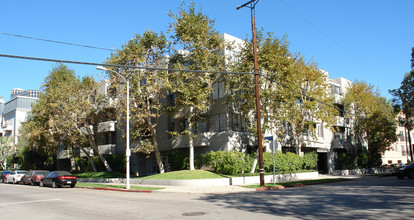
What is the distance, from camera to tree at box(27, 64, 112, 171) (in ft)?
108

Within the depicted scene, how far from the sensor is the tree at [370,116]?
39.2 m

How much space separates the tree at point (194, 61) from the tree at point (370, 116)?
1983 centimetres

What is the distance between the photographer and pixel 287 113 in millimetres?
29109

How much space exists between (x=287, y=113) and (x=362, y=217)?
66.9 ft

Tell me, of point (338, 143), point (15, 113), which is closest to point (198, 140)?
point (338, 143)

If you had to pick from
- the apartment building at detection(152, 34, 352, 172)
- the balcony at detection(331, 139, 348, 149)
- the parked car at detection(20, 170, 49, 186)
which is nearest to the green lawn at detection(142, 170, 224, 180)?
the apartment building at detection(152, 34, 352, 172)

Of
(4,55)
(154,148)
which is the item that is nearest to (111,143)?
(154,148)

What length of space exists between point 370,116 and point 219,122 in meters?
21.2

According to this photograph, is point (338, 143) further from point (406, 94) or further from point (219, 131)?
point (219, 131)

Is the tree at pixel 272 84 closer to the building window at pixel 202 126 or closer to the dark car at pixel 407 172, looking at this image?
the building window at pixel 202 126

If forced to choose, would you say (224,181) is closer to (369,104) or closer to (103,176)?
(103,176)

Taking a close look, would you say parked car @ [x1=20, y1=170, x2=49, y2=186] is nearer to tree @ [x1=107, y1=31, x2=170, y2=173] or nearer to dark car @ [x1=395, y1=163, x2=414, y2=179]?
tree @ [x1=107, y1=31, x2=170, y2=173]

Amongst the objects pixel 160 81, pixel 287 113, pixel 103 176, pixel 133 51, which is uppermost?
pixel 133 51

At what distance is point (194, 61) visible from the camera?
27484 mm
